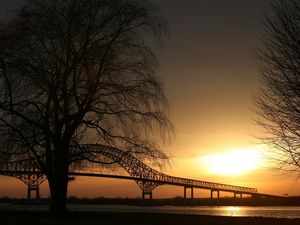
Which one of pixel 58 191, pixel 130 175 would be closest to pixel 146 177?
pixel 130 175

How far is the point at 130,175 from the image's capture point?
90125 millimetres

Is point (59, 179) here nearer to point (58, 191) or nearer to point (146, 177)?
point (58, 191)

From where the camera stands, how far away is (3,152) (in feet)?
86.4

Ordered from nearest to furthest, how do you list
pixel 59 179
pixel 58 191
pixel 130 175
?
pixel 59 179, pixel 58 191, pixel 130 175

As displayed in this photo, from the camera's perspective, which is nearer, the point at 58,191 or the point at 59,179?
the point at 59,179

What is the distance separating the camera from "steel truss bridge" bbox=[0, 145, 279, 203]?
2844 centimetres

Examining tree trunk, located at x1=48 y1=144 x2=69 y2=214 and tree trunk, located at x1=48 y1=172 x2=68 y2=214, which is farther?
tree trunk, located at x1=48 y1=172 x2=68 y2=214

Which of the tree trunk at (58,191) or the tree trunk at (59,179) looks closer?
the tree trunk at (59,179)

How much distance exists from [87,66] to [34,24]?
3.37m

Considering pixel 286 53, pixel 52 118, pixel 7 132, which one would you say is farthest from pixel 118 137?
pixel 286 53

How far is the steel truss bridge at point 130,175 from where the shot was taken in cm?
2844

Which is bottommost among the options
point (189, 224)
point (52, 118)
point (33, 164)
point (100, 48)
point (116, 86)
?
point (189, 224)

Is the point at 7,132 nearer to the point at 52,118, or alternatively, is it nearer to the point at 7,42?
the point at 52,118

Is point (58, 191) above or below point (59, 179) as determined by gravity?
below
